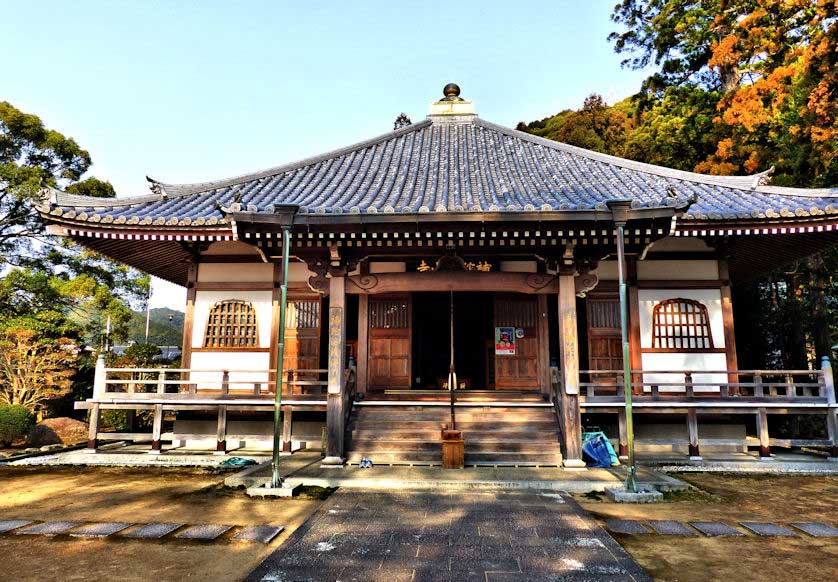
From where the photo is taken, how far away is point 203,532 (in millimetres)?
5996

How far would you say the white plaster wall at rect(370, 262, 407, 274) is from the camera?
485 inches

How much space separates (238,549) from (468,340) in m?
12.7

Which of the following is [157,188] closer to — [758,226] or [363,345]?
[363,345]

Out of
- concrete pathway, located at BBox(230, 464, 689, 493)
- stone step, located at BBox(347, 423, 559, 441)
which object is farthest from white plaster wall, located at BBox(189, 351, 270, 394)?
concrete pathway, located at BBox(230, 464, 689, 493)

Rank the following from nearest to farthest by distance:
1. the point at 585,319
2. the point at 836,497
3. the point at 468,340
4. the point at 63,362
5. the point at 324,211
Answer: the point at 836,497
the point at 324,211
the point at 585,319
the point at 63,362
the point at 468,340

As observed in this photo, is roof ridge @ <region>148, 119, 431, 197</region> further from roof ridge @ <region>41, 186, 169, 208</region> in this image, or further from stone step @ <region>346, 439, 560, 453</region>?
stone step @ <region>346, 439, 560, 453</region>

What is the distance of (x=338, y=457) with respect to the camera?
9.21 m

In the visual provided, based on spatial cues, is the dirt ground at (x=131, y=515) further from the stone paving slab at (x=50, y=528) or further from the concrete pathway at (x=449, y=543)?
the concrete pathway at (x=449, y=543)

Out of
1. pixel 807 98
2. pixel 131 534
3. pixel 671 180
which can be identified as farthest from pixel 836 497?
pixel 807 98

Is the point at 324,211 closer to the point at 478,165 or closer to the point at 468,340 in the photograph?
the point at 478,165

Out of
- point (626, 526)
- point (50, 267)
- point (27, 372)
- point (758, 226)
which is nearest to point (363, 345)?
point (626, 526)

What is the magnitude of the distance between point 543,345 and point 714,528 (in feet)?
19.9

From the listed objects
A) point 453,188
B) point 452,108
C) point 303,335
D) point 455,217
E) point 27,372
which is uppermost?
point 452,108

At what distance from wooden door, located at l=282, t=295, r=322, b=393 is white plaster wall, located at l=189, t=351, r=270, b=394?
581mm
